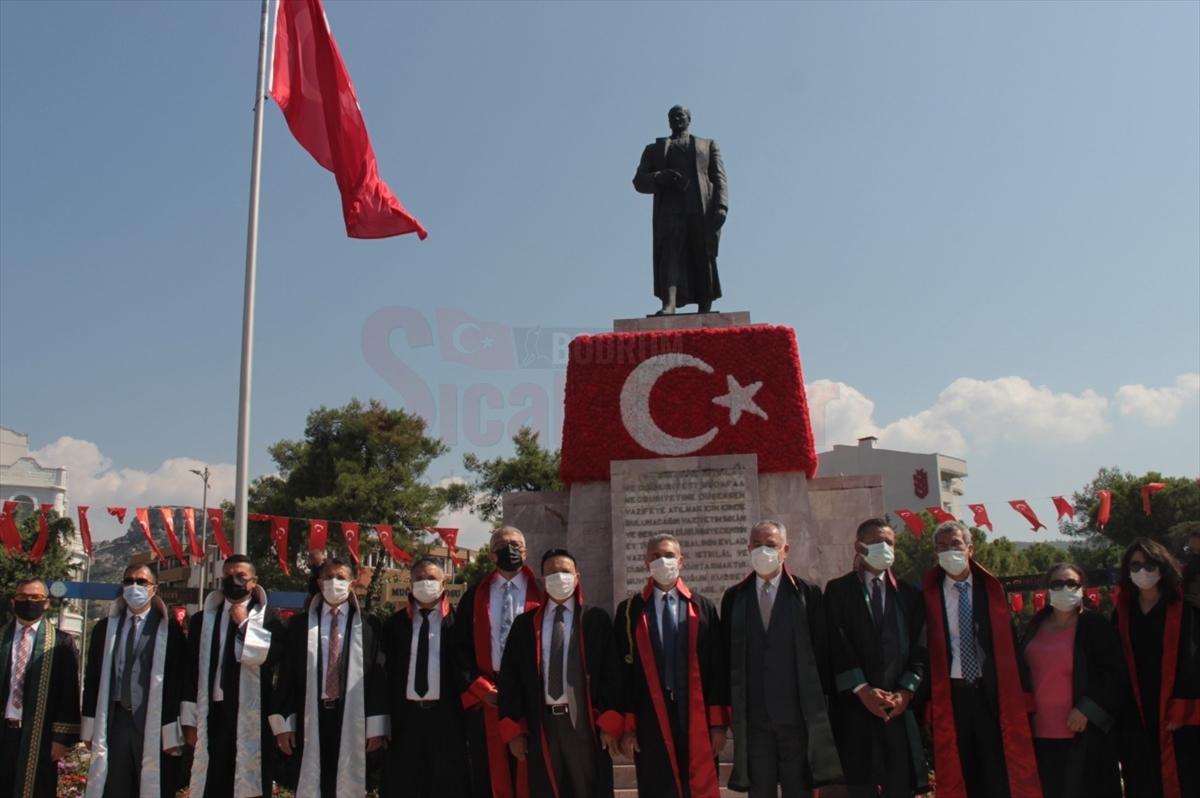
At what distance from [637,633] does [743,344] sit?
454 centimetres

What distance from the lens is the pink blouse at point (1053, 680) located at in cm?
484

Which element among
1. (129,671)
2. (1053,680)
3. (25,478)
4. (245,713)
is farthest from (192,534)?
(25,478)

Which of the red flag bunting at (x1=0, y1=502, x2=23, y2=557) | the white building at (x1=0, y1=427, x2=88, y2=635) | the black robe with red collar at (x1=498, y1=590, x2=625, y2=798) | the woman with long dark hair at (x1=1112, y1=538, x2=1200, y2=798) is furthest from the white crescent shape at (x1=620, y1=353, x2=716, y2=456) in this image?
the white building at (x1=0, y1=427, x2=88, y2=635)

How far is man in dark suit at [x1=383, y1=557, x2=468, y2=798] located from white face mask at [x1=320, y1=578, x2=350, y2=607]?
358mm

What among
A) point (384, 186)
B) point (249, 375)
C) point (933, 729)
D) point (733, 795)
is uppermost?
point (384, 186)

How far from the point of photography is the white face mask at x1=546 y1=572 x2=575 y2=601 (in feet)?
17.0

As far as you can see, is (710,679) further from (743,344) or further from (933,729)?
(743,344)

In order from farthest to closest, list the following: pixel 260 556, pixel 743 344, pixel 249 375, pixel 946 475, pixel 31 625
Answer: pixel 946 475 < pixel 260 556 < pixel 743 344 < pixel 249 375 < pixel 31 625

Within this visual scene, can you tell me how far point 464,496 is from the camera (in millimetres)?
27797

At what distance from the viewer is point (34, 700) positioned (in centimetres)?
575

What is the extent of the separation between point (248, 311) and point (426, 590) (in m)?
4.12

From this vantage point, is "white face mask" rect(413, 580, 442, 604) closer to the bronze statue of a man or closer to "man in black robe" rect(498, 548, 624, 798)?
"man in black robe" rect(498, 548, 624, 798)

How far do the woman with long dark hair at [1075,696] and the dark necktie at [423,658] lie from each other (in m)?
2.98

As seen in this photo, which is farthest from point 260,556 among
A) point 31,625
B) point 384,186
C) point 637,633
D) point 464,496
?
point 637,633
